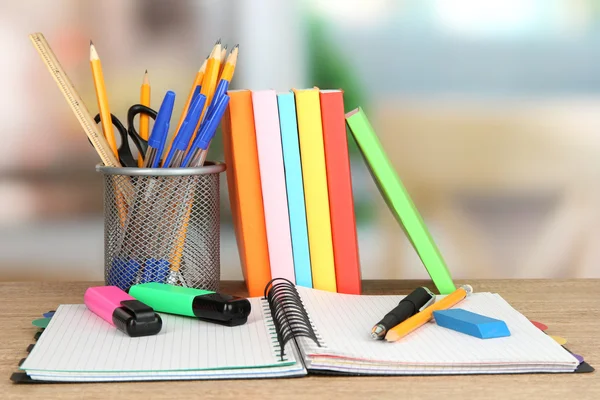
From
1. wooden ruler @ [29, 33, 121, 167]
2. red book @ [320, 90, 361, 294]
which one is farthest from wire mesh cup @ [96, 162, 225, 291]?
red book @ [320, 90, 361, 294]

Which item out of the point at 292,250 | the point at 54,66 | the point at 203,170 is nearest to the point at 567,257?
the point at 292,250

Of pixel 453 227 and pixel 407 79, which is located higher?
pixel 407 79

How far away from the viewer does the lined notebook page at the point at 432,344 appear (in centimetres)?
65

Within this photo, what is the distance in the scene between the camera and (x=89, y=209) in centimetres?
111

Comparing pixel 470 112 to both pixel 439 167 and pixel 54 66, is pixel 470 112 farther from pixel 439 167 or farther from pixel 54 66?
pixel 54 66

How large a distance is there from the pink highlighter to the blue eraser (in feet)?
0.88

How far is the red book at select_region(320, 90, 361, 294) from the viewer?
0.88 meters

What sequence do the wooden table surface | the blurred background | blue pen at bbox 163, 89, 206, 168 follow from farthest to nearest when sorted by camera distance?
the blurred background < blue pen at bbox 163, 89, 206, 168 < the wooden table surface

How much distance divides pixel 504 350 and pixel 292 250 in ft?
0.96

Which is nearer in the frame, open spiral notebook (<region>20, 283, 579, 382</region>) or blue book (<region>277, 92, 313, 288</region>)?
open spiral notebook (<region>20, 283, 579, 382</region>)

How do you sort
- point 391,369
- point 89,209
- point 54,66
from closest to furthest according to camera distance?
point 391,369
point 54,66
point 89,209

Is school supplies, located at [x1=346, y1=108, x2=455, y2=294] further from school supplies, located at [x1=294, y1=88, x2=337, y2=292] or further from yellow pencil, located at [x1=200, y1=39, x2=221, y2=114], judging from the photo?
yellow pencil, located at [x1=200, y1=39, x2=221, y2=114]

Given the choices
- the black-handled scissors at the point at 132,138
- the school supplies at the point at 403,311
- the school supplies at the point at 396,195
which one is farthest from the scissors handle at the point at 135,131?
the school supplies at the point at 403,311

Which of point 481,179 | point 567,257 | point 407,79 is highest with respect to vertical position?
point 407,79
